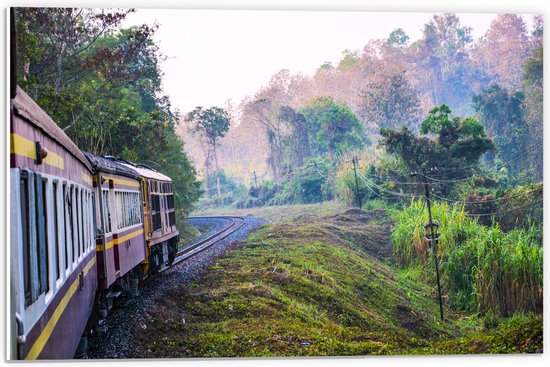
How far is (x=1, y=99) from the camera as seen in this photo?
22.0 feet

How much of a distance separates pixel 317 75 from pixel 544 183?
546 centimetres

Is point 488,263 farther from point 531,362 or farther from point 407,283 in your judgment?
point 531,362

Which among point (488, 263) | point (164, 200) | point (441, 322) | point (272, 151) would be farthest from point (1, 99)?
point (272, 151)

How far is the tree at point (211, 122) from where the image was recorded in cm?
1363

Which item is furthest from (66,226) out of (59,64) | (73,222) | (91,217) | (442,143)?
(442,143)

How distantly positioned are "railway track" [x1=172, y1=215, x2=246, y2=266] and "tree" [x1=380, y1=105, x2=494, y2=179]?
4132 millimetres

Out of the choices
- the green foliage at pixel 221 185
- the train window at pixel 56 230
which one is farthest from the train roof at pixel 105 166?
the green foliage at pixel 221 185

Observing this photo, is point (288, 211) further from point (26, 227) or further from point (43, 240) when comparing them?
point (26, 227)

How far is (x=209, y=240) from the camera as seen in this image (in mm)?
15375

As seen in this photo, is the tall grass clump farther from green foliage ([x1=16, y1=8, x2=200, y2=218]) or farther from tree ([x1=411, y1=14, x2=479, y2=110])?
green foliage ([x1=16, y1=8, x2=200, y2=218])

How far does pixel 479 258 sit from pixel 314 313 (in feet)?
11.1

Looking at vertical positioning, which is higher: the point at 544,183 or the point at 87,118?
the point at 87,118

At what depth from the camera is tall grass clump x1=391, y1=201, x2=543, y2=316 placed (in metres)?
9.34

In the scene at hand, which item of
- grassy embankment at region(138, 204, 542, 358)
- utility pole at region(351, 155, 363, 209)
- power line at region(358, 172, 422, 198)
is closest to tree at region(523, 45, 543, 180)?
grassy embankment at region(138, 204, 542, 358)
